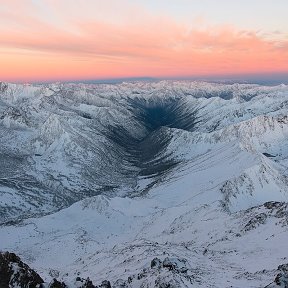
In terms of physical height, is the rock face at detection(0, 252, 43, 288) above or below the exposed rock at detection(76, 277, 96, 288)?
Answer: above

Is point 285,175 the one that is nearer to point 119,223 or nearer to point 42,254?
point 119,223

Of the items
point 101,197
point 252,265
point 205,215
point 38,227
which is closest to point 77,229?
point 38,227

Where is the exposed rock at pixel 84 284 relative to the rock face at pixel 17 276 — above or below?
below

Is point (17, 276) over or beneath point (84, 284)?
over

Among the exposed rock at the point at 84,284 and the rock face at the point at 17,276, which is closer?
the rock face at the point at 17,276

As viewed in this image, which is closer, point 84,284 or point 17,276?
point 17,276

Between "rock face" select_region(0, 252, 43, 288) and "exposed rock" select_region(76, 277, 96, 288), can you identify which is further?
"exposed rock" select_region(76, 277, 96, 288)

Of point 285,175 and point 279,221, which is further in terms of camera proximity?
point 285,175

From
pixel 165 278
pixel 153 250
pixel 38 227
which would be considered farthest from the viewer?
pixel 38 227
